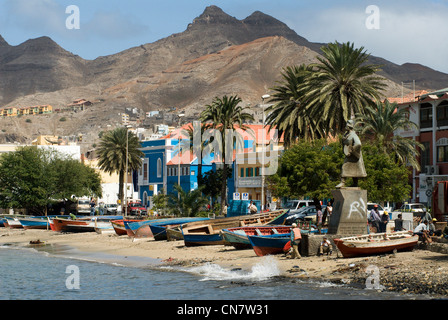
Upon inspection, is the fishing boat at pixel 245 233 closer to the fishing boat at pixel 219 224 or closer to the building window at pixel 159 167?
the fishing boat at pixel 219 224

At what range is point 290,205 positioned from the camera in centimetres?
5525

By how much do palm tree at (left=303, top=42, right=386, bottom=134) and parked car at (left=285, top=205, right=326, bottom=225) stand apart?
6748 millimetres

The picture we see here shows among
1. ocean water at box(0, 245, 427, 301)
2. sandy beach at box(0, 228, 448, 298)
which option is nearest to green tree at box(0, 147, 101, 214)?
sandy beach at box(0, 228, 448, 298)

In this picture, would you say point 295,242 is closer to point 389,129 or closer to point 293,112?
point 293,112

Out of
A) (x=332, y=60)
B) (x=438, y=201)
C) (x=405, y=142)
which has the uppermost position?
(x=332, y=60)

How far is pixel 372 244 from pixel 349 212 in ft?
6.91

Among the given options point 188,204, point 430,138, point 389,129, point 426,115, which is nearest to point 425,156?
point 430,138

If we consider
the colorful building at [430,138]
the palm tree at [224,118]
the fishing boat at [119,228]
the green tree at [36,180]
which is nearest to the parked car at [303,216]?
the fishing boat at [119,228]

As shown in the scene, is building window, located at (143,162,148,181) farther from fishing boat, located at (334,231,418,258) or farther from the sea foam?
fishing boat, located at (334,231,418,258)
